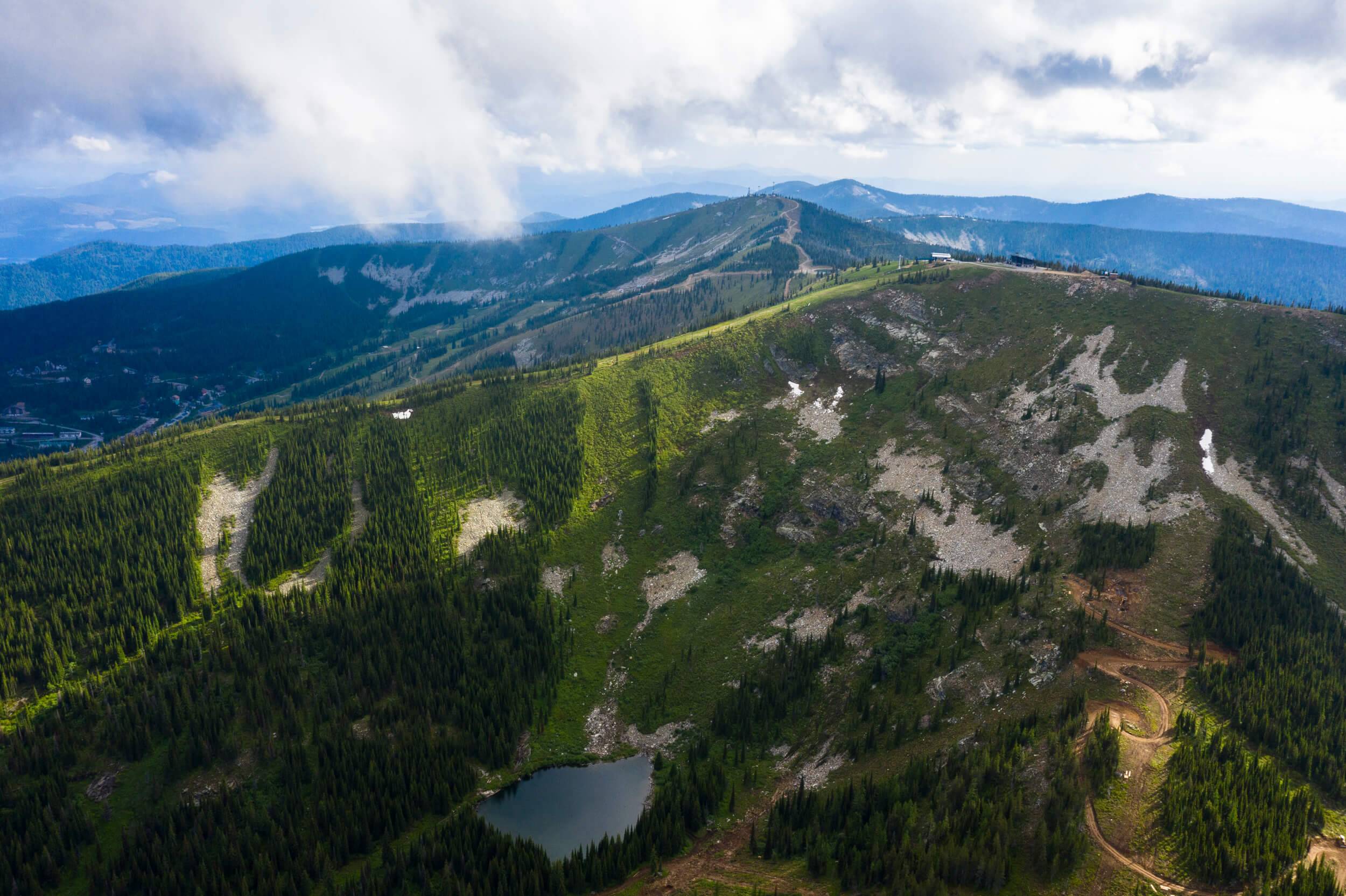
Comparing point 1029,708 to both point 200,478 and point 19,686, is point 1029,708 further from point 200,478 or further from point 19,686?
point 200,478

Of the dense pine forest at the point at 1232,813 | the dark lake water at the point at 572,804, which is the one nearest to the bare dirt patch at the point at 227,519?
the dark lake water at the point at 572,804

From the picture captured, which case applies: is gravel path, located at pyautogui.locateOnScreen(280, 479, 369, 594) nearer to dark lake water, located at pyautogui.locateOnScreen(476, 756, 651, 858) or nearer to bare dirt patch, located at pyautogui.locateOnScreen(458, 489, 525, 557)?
bare dirt patch, located at pyautogui.locateOnScreen(458, 489, 525, 557)

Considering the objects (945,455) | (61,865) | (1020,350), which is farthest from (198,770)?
(1020,350)

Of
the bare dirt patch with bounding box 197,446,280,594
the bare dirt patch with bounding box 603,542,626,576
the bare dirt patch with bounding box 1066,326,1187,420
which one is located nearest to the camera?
the bare dirt patch with bounding box 197,446,280,594

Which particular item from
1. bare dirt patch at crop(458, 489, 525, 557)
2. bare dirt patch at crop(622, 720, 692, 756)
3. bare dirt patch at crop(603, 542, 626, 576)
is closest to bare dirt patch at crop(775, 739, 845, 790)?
bare dirt patch at crop(622, 720, 692, 756)

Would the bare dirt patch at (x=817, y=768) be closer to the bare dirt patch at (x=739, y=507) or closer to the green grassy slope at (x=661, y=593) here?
the green grassy slope at (x=661, y=593)

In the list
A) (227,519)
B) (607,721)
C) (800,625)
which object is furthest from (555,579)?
(227,519)
